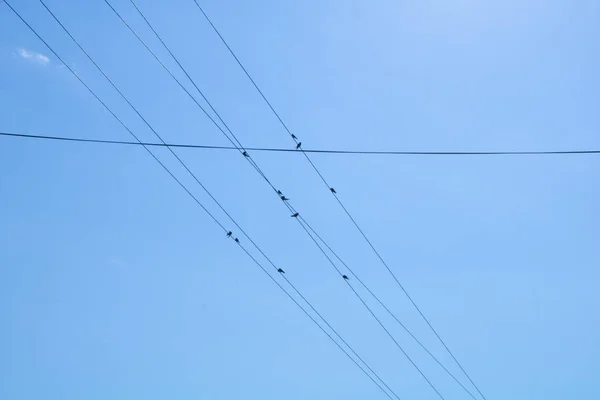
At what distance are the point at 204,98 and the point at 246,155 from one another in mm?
2031

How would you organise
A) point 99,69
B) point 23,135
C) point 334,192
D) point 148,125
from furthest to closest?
point 334,192 < point 148,125 < point 99,69 < point 23,135

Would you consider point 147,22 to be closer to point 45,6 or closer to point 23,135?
point 45,6

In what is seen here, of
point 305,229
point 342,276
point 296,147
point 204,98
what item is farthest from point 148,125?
point 342,276

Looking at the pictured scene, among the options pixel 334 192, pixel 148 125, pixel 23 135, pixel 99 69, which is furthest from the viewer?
pixel 334 192

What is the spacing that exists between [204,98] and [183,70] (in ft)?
3.07

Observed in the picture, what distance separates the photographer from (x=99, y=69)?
12164 millimetres

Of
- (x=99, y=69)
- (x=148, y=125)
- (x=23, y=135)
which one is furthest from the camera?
(x=148, y=125)

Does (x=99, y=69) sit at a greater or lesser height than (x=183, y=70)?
lesser

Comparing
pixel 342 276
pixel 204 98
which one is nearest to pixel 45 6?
pixel 204 98

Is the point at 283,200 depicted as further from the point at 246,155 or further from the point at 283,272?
the point at 283,272

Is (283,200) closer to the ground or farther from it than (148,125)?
farther from it

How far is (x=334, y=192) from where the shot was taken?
48.4ft

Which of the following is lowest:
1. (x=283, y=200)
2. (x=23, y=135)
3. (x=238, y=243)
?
(x=23, y=135)

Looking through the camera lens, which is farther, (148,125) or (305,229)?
(305,229)
